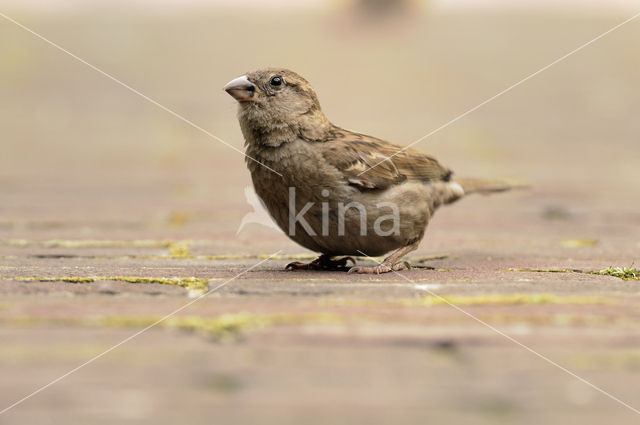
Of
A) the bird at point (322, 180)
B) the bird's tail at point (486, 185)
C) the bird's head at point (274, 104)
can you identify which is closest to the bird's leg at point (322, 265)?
the bird at point (322, 180)

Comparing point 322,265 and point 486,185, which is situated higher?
point 486,185

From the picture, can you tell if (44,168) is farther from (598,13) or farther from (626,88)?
(598,13)

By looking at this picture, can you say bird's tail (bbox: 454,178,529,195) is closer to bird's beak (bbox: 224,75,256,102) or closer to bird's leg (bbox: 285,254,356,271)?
bird's leg (bbox: 285,254,356,271)

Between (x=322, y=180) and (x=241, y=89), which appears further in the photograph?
(x=241, y=89)

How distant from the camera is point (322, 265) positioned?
2998mm

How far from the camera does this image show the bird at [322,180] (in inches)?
114

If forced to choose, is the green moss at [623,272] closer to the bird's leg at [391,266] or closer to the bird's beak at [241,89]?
the bird's leg at [391,266]

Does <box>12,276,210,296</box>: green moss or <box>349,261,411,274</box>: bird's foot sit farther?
<box>349,261,411,274</box>: bird's foot

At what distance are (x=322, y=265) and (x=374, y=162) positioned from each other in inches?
18.2

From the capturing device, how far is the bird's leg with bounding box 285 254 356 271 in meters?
2.88

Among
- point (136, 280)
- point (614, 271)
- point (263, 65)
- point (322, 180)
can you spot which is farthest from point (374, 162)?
point (263, 65)

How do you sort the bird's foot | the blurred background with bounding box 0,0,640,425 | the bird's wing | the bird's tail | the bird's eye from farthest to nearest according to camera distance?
the bird's tail < the bird's eye < the bird's wing < the bird's foot < the blurred background with bounding box 0,0,640,425

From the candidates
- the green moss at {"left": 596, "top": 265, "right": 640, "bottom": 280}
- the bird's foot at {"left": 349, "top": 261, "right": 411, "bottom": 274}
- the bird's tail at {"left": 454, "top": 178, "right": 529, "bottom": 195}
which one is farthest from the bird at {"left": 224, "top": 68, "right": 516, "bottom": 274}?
the green moss at {"left": 596, "top": 265, "right": 640, "bottom": 280}

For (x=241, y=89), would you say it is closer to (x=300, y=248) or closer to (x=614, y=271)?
(x=300, y=248)
